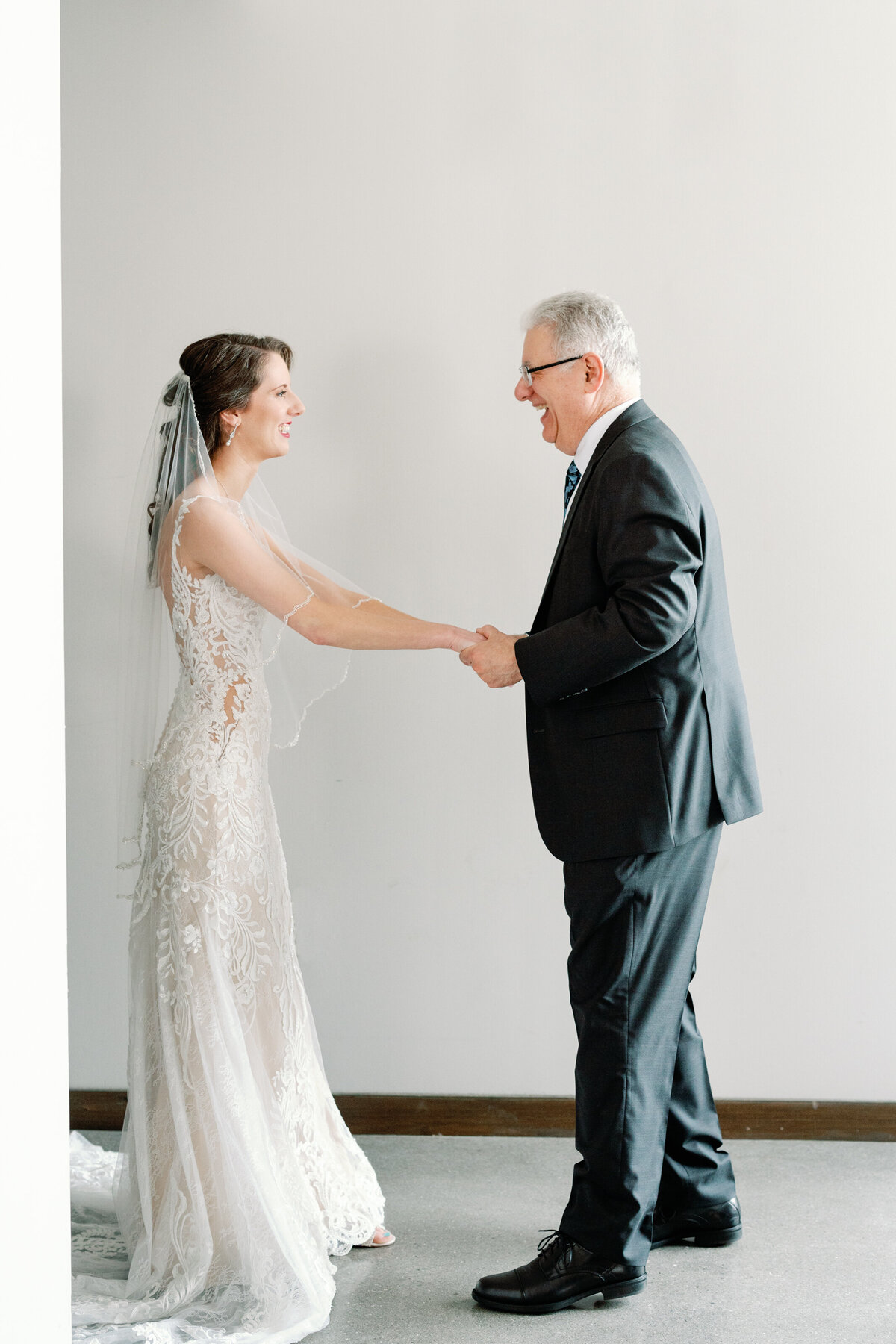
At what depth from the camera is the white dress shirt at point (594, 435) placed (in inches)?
88.8

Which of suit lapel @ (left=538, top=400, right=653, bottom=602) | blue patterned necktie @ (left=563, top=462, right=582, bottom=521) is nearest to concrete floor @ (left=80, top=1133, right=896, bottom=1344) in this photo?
suit lapel @ (left=538, top=400, right=653, bottom=602)

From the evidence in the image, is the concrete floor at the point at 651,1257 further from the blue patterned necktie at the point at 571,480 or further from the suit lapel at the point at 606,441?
the blue patterned necktie at the point at 571,480

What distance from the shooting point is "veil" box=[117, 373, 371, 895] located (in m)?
2.32

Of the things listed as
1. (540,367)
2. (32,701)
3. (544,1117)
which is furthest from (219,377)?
(544,1117)

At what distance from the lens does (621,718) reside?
7.02 feet

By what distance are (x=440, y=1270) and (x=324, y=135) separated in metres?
2.86

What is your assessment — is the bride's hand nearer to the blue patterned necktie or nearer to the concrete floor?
the blue patterned necktie

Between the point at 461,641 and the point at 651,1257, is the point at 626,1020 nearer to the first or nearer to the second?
the point at 651,1257

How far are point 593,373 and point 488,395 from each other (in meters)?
0.73

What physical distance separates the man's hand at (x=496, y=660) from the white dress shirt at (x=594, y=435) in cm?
35

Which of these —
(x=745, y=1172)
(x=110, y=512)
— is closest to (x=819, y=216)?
(x=110, y=512)

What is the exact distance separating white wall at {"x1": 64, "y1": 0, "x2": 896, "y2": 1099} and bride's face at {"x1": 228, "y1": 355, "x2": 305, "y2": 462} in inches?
21.4

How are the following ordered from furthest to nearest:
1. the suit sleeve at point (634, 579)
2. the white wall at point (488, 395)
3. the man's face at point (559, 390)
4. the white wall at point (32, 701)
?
the white wall at point (488, 395) < the man's face at point (559, 390) < the suit sleeve at point (634, 579) < the white wall at point (32, 701)

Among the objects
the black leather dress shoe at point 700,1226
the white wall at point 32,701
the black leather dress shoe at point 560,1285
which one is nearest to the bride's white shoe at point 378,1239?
the black leather dress shoe at point 560,1285
